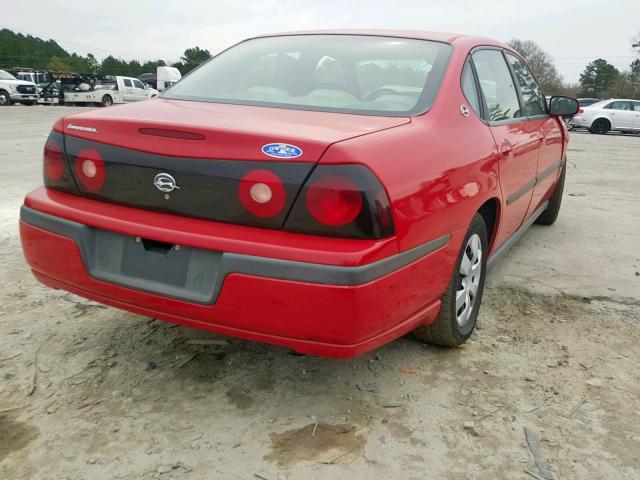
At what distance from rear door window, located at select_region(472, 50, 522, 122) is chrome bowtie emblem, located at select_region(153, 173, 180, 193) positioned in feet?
5.80

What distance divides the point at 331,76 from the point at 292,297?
1268 millimetres

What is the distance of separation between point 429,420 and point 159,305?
1.12m

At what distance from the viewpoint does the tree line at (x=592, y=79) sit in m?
50.5

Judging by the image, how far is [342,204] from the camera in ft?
6.27

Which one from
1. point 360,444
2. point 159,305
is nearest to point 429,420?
point 360,444

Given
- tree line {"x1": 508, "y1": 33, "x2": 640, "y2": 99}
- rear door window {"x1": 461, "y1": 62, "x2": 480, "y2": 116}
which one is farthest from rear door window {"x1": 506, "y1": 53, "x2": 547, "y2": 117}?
tree line {"x1": 508, "y1": 33, "x2": 640, "y2": 99}

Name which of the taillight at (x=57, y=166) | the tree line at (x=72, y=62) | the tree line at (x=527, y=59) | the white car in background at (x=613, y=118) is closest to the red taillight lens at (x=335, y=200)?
the taillight at (x=57, y=166)

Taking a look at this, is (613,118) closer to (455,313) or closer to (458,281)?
(458,281)

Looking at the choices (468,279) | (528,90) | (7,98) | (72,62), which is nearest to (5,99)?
(7,98)

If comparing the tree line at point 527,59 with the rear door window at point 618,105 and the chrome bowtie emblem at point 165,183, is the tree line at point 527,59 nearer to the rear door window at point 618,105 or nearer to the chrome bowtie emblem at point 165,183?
the rear door window at point 618,105

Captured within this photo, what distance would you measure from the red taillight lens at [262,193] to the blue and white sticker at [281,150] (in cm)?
6

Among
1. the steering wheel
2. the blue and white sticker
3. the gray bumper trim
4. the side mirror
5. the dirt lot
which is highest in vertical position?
the steering wheel

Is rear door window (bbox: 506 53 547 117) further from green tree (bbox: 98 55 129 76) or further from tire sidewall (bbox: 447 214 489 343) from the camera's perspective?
green tree (bbox: 98 55 129 76)

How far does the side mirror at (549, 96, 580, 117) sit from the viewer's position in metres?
4.29
